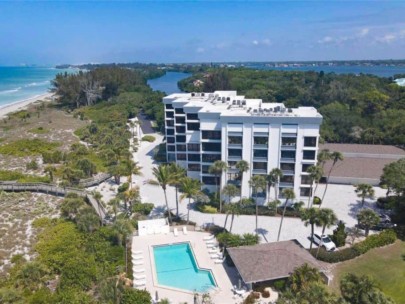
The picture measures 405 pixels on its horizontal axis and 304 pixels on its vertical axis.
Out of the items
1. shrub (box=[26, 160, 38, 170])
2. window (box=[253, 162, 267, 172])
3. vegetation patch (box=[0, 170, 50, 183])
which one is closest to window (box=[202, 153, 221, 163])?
window (box=[253, 162, 267, 172])

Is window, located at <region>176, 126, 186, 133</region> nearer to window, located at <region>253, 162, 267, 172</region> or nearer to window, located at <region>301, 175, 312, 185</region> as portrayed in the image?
window, located at <region>253, 162, 267, 172</region>

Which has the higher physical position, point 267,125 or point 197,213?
point 267,125

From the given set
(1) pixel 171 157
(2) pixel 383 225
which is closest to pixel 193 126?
(1) pixel 171 157

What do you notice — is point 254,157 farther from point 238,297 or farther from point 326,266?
point 238,297

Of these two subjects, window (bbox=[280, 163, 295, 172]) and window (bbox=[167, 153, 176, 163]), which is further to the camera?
window (bbox=[167, 153, 176, 163])

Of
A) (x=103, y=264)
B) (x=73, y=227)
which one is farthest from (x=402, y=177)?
(x=73, y=227)

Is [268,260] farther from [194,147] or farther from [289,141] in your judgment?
[194,147]
